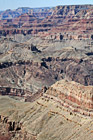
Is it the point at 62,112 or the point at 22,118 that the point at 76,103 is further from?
the point at 22,118

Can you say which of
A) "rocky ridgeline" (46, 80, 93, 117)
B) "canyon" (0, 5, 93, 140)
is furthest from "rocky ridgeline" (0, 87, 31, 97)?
"rocky ridgeline" (46, 80, 93, 117)

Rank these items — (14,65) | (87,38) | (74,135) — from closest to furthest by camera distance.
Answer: (74,135)
(14,65)
(87,38)

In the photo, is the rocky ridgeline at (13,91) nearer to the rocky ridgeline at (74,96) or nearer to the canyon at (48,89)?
the canyon at (48,89)

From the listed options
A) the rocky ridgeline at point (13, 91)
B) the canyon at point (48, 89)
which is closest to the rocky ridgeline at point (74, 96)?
the canyon at point (48, 89)

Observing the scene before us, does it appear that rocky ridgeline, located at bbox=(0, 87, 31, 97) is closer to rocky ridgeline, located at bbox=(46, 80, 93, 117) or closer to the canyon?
the canyon

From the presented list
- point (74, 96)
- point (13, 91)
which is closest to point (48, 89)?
point (74, 96)

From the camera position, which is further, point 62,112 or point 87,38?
point 87,38

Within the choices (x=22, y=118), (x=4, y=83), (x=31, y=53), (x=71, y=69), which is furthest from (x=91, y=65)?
(x=22, y=118)

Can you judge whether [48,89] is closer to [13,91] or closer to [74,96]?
[74,96]
